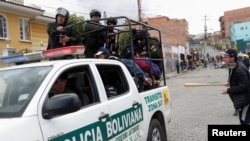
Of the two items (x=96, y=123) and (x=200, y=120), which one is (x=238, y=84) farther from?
(x=200, y=120)

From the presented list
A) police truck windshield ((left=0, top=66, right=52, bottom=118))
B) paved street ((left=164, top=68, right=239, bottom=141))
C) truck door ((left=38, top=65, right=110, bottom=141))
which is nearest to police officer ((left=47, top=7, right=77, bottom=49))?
truck door ((left=38, top=65, right=110, bottom=141))

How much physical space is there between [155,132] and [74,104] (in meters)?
2.68

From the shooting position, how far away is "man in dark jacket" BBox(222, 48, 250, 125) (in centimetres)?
547

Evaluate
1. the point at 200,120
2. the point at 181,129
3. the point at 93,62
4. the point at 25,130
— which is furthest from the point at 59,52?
the point at 200,120

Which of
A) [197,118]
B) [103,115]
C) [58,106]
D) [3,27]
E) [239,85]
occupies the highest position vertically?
[3,27]

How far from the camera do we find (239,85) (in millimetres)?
5508

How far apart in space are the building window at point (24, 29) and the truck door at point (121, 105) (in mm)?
19098

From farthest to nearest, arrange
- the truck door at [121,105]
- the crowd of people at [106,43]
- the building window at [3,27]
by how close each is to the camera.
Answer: the building window at [3,27] → the crowd of people at [106,43] → the truck door at [121,105]

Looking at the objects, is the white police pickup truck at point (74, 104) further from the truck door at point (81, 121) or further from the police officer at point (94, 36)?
the police officer at point (94, 36)

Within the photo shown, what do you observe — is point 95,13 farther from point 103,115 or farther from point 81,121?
point 81,121

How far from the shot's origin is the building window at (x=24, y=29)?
2278 centimetres

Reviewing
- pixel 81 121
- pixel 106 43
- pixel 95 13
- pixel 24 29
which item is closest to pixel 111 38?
pixel 106 43

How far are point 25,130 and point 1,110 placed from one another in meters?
0.47

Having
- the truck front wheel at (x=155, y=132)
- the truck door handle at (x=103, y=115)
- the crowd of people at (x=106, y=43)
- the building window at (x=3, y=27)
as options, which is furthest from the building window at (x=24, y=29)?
the truck door handle at (x=103, y=115)
